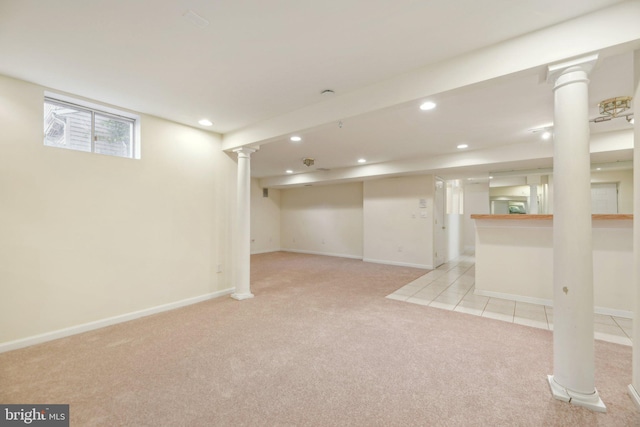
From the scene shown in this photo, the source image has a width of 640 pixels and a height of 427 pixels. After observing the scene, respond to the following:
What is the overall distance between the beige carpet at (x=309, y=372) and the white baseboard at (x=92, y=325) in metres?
0.10

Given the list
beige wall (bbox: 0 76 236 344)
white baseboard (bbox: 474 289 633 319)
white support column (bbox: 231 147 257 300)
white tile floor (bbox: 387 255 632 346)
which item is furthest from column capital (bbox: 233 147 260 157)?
white baseboard (bbox: 474 289 633 319)

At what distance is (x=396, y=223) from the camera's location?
21.9 feet

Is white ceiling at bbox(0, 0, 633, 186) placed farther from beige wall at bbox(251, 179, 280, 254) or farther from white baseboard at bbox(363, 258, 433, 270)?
beige wall at bbox(251, 179, 280, 254)

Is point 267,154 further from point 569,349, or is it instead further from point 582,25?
point 569,349

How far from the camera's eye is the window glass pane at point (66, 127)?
2.68 meters

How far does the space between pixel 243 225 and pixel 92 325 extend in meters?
1.99

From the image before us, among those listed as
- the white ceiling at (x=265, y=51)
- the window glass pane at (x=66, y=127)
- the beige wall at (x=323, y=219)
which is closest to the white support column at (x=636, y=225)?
the white ceiling at (x=265, y=51)

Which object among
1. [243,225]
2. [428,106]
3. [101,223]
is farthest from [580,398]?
[101,223]

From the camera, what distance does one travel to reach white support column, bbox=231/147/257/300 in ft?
12.8

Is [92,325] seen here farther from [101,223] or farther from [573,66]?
[573,66]

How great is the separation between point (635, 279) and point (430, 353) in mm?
1454

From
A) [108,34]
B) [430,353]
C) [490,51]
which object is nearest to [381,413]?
[430,353]

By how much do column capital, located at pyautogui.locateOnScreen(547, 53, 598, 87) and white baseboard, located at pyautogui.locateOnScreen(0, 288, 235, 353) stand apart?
173 inches

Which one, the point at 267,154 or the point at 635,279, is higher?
the point at 267,154
